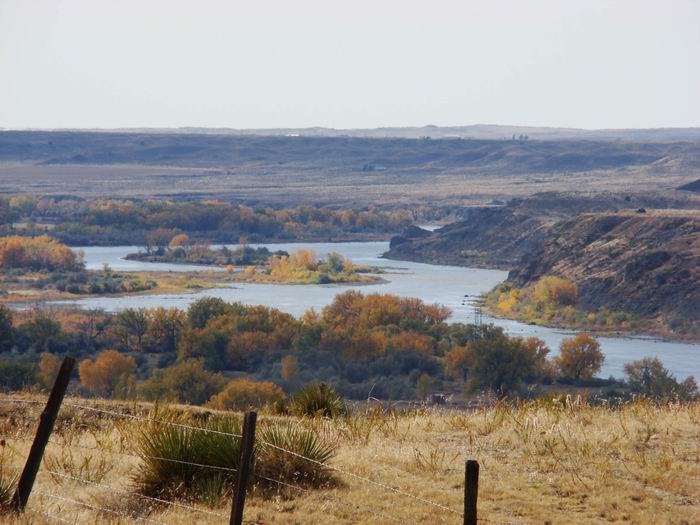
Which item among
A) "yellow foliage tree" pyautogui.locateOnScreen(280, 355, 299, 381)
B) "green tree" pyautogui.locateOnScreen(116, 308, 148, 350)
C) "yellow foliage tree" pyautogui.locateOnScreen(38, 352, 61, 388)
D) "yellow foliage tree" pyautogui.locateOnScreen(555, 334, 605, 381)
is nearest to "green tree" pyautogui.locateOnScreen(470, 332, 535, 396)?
"yellow foliage tree" pyautogui.locateOnScreen(555, 334, 605, 381)

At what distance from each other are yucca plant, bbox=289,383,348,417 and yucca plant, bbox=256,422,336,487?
9.08 ft

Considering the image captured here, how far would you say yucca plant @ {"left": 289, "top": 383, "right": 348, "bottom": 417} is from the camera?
12.6 metres

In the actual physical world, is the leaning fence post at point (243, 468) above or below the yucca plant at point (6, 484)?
above

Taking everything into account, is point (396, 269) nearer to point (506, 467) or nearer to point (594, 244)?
point (594, 244)

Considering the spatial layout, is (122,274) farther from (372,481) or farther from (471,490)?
(471,490)

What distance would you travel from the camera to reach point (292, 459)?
374 inches

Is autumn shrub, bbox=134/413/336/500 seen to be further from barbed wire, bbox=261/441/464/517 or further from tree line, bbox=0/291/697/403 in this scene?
tree line, bbox=0/291/697/403

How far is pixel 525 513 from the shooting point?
8.72 metres

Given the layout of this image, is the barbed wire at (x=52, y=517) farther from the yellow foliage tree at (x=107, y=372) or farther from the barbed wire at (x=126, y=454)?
the yellow foliage tree at (x=107, y=372)

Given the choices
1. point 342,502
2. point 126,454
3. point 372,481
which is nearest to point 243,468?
point 342,502

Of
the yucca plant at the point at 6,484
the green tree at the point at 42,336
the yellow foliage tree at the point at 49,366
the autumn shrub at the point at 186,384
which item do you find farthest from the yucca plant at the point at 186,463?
the green tree at the point at 42,336

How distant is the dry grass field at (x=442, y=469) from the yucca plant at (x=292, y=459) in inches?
6.4

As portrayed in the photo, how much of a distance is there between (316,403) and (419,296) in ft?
205

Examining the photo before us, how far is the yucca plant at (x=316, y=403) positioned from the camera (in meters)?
12.6
